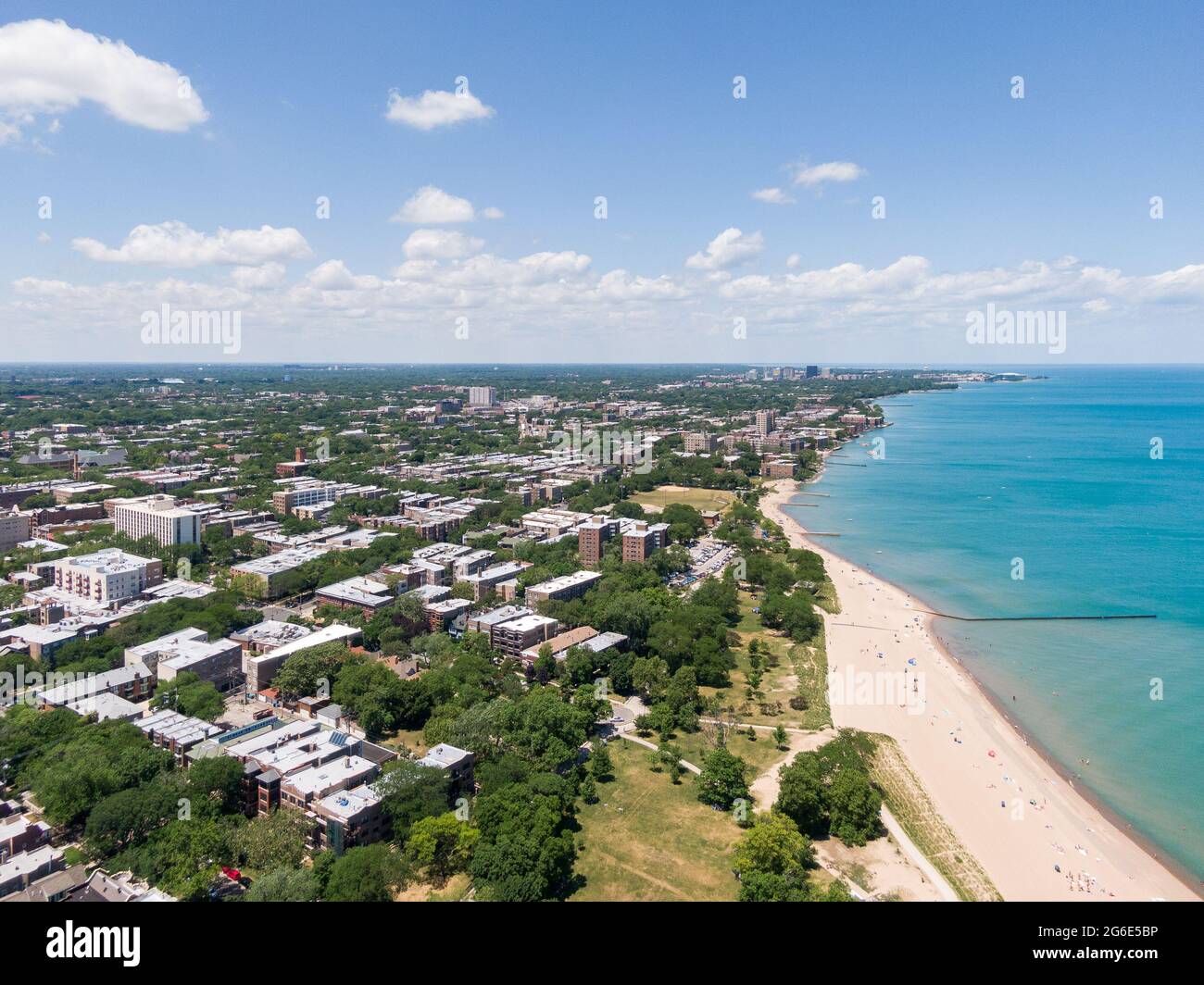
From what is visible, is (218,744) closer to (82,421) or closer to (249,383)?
(82,421)

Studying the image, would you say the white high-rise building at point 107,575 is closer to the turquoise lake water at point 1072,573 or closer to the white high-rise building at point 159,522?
the white high-rise building at point 159,522

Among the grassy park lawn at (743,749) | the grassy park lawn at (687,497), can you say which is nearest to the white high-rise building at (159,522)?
the grassy park lawn at (687,497)

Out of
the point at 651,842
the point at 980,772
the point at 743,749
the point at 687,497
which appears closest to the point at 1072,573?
the point at 980,772

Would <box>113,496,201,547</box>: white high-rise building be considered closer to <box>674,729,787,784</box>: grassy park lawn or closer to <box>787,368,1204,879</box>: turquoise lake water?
<box>674,729,787,784</box>: grassy park lawn

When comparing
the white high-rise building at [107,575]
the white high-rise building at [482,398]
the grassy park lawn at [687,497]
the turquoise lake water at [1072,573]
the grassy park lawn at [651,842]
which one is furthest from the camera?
the white high-rise building at [482,398]

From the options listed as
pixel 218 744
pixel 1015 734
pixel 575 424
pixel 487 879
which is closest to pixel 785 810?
pixel 487 879

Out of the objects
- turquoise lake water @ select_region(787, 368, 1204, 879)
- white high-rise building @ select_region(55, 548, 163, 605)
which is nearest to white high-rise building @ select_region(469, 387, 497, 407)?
turquoise lake water @ select_region(787, 368, 1204, 879)
